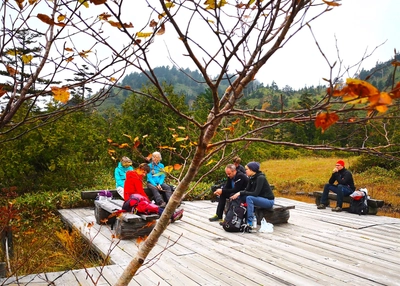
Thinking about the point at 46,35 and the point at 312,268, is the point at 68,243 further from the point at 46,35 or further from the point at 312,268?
the point at 46,35

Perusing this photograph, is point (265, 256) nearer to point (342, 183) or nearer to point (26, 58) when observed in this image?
point (26, 58)

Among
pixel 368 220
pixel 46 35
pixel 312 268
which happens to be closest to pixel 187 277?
pixel 312 268

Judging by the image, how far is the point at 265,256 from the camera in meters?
4.44

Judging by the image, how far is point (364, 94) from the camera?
907 millimetres

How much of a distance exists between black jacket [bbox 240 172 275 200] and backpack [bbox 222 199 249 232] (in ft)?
1.01

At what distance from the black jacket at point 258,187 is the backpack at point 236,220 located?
31 cm

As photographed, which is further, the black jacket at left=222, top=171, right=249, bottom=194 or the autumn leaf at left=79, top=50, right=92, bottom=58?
the black jacket at left=222, top=171, right=249, bottom=194

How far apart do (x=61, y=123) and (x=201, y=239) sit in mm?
5253

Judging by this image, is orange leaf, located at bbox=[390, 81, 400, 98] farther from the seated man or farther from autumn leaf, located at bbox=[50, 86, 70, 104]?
the seated man

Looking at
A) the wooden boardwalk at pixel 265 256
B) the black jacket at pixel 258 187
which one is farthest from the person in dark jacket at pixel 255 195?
the wooden boardwalk at pixel 265 256

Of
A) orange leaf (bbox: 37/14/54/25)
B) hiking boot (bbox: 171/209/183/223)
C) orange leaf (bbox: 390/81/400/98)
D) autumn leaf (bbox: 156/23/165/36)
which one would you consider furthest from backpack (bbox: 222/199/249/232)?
orange leaf (bbox: 390/81/400/98)

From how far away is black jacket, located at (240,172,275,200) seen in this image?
5.89 m

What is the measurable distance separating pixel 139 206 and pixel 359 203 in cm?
502

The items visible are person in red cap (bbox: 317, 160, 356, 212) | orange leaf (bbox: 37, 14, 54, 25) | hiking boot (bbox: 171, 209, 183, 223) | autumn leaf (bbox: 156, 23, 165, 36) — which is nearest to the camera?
orange leaf (bbox: 37, 14, 54, 25)
